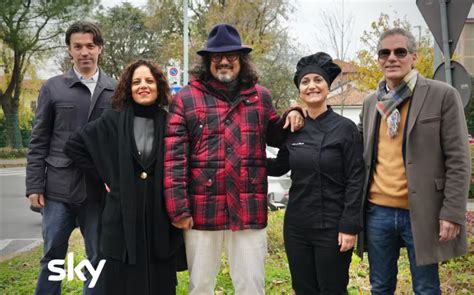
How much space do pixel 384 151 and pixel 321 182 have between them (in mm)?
Result: 499

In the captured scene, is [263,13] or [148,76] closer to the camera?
[148,76]

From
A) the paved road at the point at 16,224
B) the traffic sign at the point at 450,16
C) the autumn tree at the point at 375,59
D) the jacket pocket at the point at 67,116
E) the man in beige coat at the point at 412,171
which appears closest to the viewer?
the man in beige coat at the point at 412,171

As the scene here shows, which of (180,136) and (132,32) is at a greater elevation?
(132,32)

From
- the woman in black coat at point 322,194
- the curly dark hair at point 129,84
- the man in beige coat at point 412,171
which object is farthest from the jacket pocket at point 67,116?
the man in beige coat at point 412,171

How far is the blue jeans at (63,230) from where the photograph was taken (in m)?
3.72

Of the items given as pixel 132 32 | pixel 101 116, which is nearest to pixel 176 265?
pixel 101 116

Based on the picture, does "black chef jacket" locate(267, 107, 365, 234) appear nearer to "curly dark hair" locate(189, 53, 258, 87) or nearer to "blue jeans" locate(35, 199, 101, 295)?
"curly dark hair" locate(189, 53, 258, 87)

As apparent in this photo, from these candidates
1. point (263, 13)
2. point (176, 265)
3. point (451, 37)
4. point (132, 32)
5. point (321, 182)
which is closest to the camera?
point (321, 182)

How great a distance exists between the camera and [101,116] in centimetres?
342

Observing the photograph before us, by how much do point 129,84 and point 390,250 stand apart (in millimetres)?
2141

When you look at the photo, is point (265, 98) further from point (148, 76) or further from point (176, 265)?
point (176, 265)

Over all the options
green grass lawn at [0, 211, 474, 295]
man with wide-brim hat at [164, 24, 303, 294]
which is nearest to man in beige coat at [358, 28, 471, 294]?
man with wide-brim hat at [164, 24, 303, 294]

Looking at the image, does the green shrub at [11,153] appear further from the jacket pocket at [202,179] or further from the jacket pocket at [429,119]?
the jacket pocket at [429,119]

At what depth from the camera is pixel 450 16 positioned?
4.63 meters
